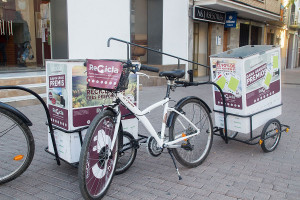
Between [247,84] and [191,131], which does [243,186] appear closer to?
[191,131]

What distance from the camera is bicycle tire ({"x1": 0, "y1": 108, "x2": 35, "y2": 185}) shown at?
3240 millimetres

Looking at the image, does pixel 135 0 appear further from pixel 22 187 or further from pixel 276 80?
pixel 22 187

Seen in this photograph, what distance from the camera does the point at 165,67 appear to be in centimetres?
1303

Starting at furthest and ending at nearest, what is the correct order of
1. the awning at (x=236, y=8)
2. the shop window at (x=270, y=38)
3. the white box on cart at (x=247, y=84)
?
the shop window at (x=270, y=38), the awning at (x=236, y=8), the white box on cart at (x=247, y=84)

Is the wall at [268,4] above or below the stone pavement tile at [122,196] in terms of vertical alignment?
above

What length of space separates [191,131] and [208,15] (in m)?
12.4

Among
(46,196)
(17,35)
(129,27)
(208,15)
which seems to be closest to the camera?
(46,196)

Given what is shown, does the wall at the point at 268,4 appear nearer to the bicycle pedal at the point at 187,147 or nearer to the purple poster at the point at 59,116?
the bicycle pedal at the point at 187,147

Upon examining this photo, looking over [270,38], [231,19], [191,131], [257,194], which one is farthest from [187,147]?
[270,38]

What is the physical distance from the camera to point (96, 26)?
408 inches

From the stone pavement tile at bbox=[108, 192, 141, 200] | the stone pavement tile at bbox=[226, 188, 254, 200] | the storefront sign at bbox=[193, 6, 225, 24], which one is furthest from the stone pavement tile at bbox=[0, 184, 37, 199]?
the storefront sign at bbox=[193, 6, 225, 24]

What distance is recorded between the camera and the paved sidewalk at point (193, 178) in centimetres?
317

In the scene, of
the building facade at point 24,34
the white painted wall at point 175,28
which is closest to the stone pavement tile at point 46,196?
the building facade at point 24,34

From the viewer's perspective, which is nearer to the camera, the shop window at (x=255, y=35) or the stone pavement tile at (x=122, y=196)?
the stone pavement tile at (x=122, y=196)
